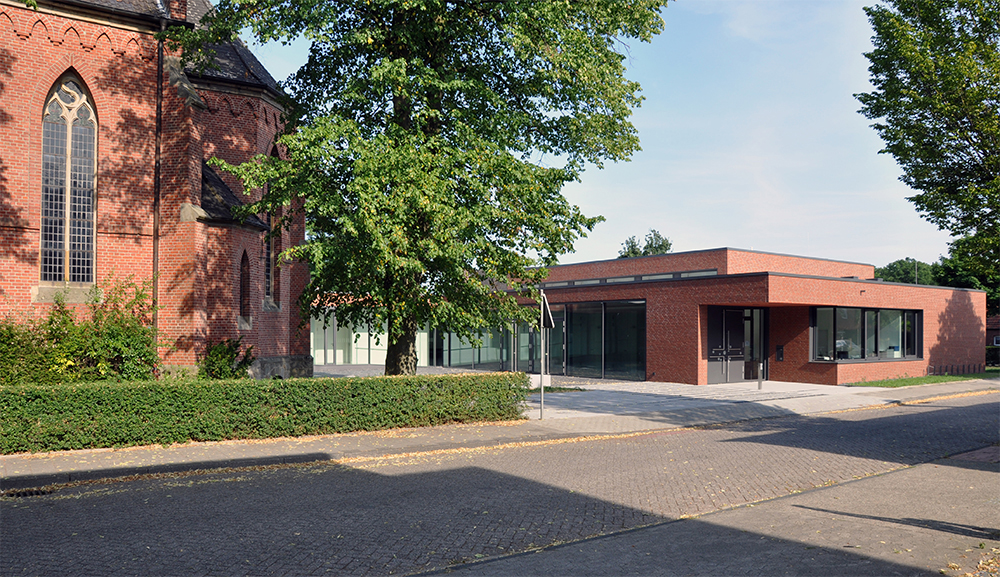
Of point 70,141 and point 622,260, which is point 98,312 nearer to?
point 70,141

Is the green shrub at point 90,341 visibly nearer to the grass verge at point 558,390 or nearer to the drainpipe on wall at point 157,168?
the drainpipe on wall at point 157,168

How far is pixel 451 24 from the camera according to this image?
14.0 metres

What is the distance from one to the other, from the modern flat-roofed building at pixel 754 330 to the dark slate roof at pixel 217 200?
31.3 feet

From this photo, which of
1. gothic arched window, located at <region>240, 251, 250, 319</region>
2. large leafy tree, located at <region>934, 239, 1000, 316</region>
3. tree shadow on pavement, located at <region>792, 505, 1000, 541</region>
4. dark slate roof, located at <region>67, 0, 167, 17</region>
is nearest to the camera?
tree shadow on pavement, located at <region>792, 505, 1000, 541</region>

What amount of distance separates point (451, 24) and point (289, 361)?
11.8 meters

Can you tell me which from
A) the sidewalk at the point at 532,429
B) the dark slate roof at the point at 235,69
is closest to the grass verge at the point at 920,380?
the sidewalk at the point at 532,429

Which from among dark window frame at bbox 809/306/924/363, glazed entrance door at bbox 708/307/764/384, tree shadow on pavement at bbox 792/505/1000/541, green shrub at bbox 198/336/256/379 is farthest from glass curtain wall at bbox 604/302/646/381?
tree shadow on pavement at bbox 792/505/1000/541

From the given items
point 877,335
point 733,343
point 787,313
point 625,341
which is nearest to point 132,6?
point 625,341

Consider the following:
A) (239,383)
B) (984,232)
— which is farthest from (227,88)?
(984,232)

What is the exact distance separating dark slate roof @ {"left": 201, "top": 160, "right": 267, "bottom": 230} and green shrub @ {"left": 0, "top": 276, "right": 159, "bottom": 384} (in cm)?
217

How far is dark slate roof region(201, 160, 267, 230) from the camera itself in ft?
55.2

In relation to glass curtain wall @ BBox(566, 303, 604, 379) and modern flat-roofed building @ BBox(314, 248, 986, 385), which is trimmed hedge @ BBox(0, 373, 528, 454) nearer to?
modern flat-roofed building @ BBox(314, 248, 986, 385)

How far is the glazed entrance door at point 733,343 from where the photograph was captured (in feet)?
86.8

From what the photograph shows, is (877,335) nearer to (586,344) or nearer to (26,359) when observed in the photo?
(586,344)
